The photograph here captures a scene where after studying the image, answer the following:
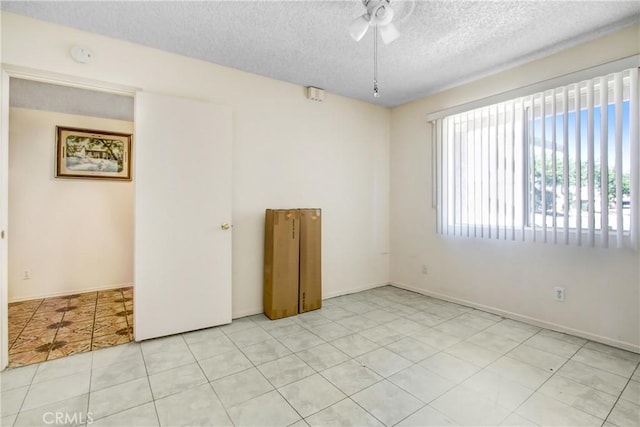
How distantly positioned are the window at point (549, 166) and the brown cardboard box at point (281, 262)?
6.02 feet

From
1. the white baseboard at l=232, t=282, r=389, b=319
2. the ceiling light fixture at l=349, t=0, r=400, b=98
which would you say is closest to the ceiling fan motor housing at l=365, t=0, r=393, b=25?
the ceiling light fixture at l=349, t=0, r=400, b=98

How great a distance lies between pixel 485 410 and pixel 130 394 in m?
2.09

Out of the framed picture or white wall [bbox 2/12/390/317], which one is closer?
white wall [bbox 2/12/390/317]

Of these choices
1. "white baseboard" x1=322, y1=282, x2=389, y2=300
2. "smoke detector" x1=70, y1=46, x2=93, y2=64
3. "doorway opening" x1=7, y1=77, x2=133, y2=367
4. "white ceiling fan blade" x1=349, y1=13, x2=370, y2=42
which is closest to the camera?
"white ceiling fan blade" x1=349, y1=13, x2=370, y2=42

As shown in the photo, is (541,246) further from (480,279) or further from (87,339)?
(87,339)

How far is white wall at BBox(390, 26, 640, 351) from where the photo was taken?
7.93 feet

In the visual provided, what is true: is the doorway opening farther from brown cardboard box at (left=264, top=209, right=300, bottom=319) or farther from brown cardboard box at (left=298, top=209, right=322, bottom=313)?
brown cardboard box at (left=298, top=209, right=322, bottom=313)

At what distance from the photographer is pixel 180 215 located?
2676mm

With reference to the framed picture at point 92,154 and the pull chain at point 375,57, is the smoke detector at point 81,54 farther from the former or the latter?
the pull chain at point 375,57

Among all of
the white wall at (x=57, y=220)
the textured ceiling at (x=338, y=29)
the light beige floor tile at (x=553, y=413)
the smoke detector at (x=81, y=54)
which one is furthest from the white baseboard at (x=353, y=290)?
the smoke detector at (x=81, y=54)

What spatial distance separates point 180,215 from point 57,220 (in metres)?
2.44

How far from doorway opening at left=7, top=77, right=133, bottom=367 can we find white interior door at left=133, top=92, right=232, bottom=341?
726 mm

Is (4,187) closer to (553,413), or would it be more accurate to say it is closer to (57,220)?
(57,220)

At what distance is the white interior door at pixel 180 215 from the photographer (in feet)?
8.30
